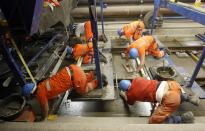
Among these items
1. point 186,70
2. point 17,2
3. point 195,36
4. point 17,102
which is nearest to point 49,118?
point 17,102

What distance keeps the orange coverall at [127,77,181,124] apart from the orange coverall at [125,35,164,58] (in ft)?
4.24

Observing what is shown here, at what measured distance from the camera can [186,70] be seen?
A: 476 centimetres

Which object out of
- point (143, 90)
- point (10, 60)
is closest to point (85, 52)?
point (10, 60)

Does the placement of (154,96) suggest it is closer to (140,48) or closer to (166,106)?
(166,106)

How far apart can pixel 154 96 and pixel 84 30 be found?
3.69 m

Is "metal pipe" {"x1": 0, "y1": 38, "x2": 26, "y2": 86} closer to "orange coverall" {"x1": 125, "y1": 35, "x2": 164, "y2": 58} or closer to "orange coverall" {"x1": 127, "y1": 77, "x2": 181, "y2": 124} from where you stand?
"orange coverall" {"x1": 127, "y1": 77, "x2": 181, "y2": 124}

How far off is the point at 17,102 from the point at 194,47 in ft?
16.7

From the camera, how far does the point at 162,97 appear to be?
300 cm

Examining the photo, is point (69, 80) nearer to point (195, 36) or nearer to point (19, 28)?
point (19, 28)

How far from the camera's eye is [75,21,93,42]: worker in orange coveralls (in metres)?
5.67

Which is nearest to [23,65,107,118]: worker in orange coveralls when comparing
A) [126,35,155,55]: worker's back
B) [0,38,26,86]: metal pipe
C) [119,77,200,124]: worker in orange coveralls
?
[0,38,26,86]: metal pipe

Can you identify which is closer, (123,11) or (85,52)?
(85,52)

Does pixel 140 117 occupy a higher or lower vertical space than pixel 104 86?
lower

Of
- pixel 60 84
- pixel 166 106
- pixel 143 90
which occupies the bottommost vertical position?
pixel 166 106
